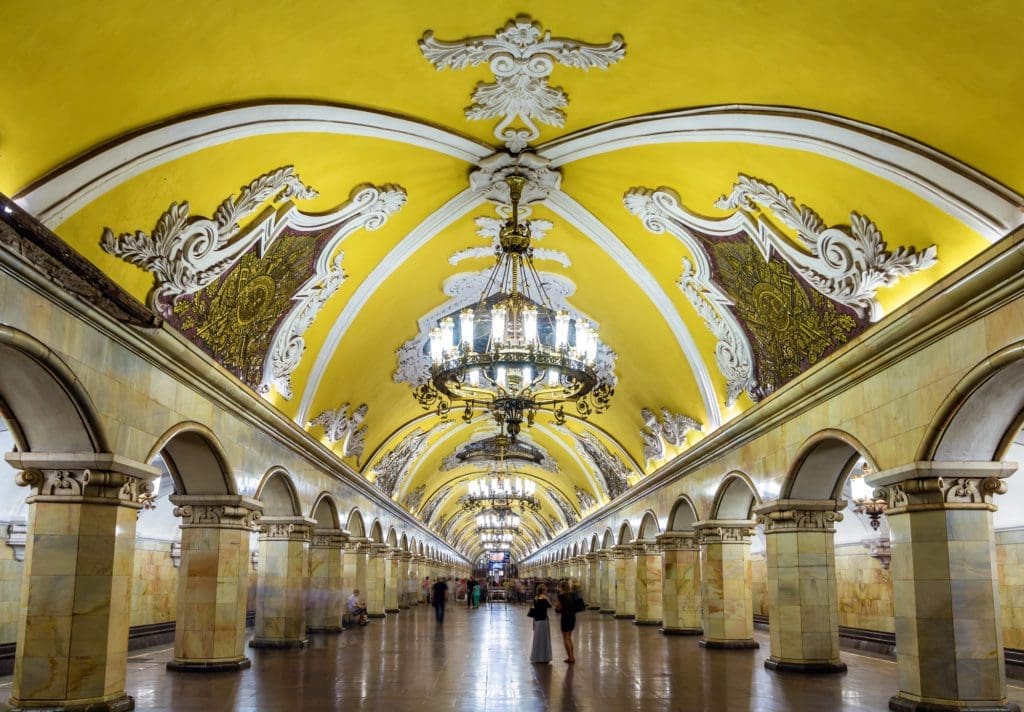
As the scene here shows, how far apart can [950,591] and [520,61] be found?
6.33 meters

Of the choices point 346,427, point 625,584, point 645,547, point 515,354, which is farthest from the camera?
point 625,584

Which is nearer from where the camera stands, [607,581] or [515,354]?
[515,354]

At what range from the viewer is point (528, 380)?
10.5 meters

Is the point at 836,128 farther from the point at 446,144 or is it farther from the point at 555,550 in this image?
the point at 555,550

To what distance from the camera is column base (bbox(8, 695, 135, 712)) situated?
24.4 ft

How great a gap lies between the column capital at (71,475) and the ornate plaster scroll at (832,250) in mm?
6993

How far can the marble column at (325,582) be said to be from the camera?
60.0 ft

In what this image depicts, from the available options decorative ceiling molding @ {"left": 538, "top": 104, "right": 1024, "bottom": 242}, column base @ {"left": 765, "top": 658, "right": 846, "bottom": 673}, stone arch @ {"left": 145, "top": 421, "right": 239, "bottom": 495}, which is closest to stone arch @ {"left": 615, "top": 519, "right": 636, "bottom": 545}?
column base @ {"left": 765, "top": 658, "right": 846, "bottom": 673}

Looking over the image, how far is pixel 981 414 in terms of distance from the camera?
789 cm

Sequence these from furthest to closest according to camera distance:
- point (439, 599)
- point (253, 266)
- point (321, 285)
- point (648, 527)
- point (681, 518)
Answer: point (439, 599) → point (648, 527) → point (681, 518) → point (321, 285) → point (253, 266)

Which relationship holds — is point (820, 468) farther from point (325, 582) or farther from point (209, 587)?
point (325, 582)

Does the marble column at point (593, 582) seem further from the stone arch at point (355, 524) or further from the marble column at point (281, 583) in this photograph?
the marble column at point (281, 583)

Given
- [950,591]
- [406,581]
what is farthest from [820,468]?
[406,581]

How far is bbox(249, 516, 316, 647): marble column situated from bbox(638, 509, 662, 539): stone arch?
910 cm
